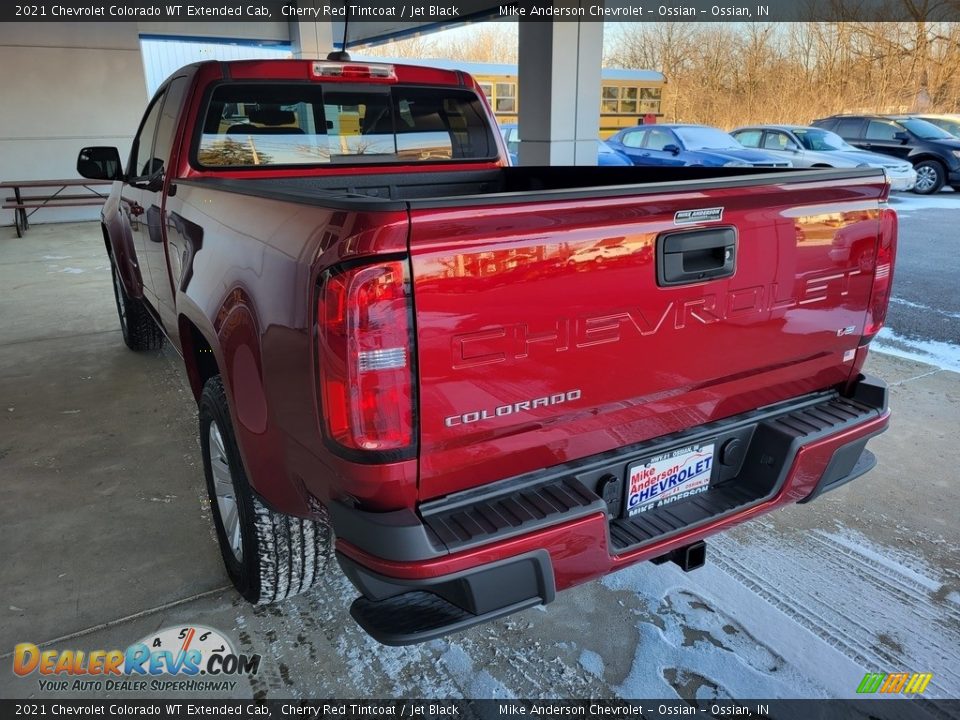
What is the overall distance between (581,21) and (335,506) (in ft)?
22.2

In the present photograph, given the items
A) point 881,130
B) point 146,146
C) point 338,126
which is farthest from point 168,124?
point 881,130

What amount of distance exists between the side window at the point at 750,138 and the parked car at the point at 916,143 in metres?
2.84

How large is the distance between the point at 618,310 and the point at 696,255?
30 cm

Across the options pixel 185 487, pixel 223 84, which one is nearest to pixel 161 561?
pixel 185 487

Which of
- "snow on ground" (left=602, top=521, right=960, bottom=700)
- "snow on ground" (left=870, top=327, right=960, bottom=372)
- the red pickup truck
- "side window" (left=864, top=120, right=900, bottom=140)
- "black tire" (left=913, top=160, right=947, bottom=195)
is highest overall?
"side window" (left=864, top=120, right=900, bottom=140)

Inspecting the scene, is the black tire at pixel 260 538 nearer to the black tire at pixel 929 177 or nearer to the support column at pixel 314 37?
the support column at pixel 314 37

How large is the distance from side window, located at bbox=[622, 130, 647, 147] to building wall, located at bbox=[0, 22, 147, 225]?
9.92m

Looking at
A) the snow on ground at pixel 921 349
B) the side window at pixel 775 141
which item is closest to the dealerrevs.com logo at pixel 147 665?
the snow on ground at pixel 921 349

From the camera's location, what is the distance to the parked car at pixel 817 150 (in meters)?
12.8

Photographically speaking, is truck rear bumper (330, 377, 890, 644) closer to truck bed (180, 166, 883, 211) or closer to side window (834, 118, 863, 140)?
truck bed (180, 166, 883, 211)

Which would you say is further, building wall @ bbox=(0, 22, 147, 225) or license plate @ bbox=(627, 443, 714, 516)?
building wall @ bbox=(0, 22, 147, 225)

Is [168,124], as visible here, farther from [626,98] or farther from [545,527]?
[626,98]

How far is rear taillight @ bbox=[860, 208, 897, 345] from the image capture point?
224cm

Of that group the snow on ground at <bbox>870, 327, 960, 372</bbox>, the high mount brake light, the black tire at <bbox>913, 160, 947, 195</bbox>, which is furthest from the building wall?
the black tire at <bbox>913, 160, 947, 195</bbox>
